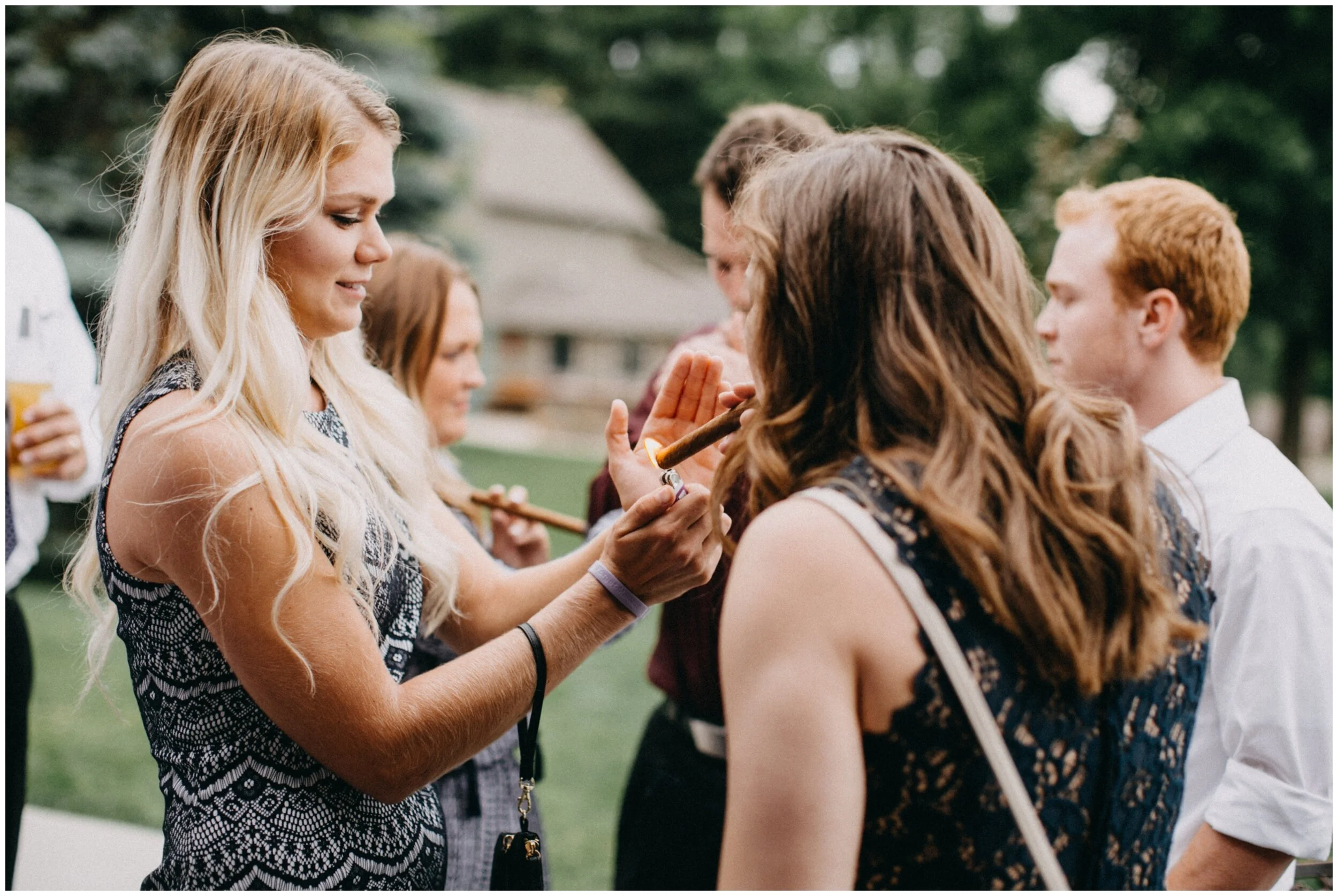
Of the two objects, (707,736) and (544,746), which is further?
(544,746)

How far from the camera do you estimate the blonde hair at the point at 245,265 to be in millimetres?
1638

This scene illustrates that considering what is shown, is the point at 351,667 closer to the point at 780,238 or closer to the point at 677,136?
the point at 780,238

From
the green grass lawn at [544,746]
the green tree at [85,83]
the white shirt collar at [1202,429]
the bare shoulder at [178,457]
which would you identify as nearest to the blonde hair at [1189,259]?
the white shirt collar at [1202,429]

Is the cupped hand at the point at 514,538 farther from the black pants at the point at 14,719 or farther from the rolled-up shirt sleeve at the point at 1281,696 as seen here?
the rolled-up shirt sleeve at the point at 1281,696

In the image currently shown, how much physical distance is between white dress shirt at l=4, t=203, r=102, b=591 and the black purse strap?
1.75 metres

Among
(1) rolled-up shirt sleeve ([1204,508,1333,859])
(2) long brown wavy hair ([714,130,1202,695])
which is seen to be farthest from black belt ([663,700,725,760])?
(2) long brown wavy hair ([714,130,1202,695])

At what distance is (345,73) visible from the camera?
72.6 inches

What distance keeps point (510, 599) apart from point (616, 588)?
1.55ft

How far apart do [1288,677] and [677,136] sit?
1514 inches

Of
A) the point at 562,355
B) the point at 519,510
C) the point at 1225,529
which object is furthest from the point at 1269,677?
the point at 562,355

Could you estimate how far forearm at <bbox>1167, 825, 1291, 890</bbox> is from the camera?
1.81 m

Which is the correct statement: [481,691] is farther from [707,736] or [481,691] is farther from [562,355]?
[562,355]

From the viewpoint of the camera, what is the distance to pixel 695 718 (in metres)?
2.54

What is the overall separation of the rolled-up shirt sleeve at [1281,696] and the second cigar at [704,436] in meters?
0.98
